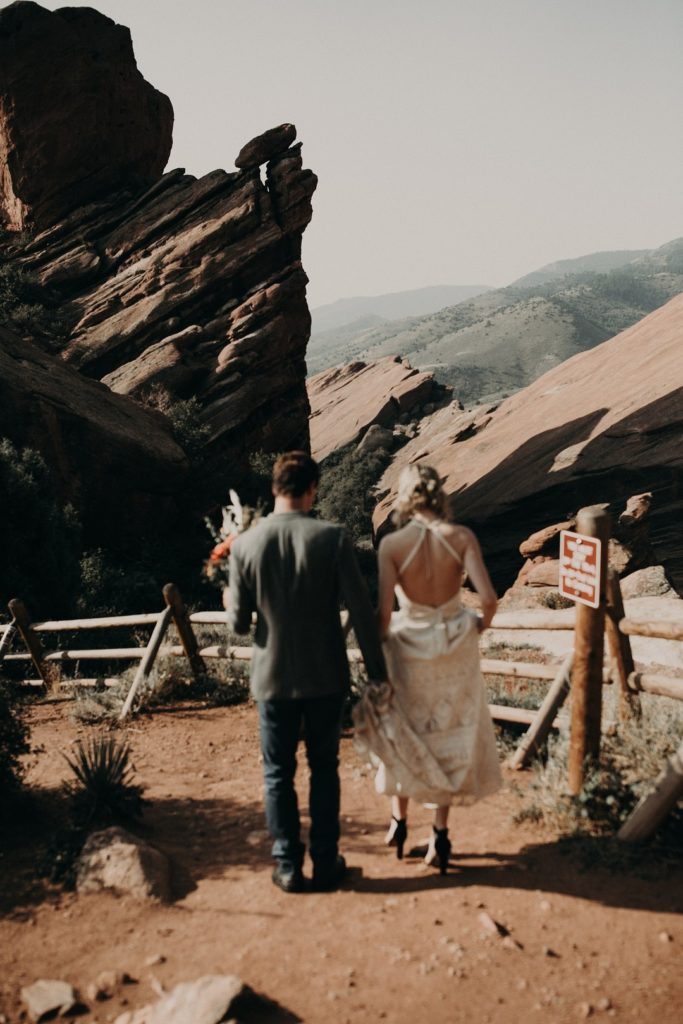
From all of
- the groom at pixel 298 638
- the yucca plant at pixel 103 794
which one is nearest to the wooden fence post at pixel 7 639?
the yucca plant at pixel 103 794

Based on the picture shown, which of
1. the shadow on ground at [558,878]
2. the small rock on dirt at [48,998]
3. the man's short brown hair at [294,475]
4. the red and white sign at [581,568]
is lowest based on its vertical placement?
the shadow on ground at [558,878]

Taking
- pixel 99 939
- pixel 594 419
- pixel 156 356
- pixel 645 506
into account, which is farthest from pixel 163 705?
pixel 156 356

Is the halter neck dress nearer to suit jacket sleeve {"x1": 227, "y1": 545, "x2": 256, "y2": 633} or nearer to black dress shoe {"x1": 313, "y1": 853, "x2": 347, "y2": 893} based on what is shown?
black dress shoe {"x1": 313, "y1": 853, "x2": 347, "y2": 893}

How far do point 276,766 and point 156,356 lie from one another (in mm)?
25702

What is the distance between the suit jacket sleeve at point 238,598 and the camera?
4.06 metres

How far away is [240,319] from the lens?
2900 cm

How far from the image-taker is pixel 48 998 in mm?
3354

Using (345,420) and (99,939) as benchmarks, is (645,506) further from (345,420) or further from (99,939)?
(345,420)

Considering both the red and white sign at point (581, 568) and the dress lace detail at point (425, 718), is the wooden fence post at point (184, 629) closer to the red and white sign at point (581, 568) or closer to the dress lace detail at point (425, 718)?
the dress lace detail at point (425, 718)

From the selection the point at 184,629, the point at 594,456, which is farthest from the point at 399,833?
the point at 594,456

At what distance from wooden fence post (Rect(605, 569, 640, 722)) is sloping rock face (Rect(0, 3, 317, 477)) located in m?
23.0

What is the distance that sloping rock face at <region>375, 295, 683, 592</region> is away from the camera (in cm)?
2103

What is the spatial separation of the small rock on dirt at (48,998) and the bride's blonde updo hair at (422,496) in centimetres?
266

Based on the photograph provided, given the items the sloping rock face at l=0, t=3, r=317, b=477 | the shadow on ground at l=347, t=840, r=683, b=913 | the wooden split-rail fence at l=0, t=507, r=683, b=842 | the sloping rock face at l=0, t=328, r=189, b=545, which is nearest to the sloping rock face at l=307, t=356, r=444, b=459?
the sloping rock face at l=0, t=3, r=317, b=477
